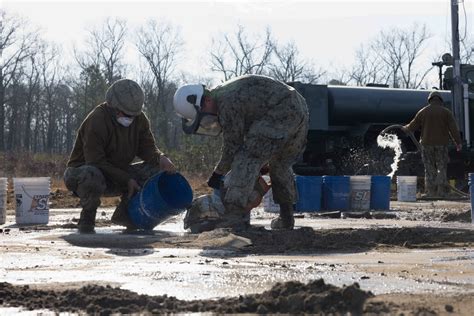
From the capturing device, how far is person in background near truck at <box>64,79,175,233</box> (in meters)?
9.37

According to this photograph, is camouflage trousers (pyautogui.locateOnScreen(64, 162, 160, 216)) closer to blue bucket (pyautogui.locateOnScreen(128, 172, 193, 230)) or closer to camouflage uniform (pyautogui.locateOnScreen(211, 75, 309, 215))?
blue bucket (pyautogui.locateOnScreen(128, 172, 193, 230))

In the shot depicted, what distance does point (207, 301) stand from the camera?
4.41 m

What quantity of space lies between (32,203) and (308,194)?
15.4 ft

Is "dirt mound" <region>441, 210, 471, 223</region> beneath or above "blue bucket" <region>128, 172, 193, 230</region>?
beneath

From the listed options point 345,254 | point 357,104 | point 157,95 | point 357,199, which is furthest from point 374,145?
point 157,95

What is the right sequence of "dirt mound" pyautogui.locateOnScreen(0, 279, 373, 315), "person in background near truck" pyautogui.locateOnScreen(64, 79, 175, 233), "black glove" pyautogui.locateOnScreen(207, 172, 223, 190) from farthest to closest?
"person in background near truck" pyautogui.locateOnScreen(64, 79, 175, 233), "black glove" pyautogui.locateOnScreen(207, 172, 223, 190), "dirt mound" pyautogui.locateOnScreen(0, 279, 373, 315)

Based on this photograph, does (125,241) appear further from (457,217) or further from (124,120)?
(457,217)

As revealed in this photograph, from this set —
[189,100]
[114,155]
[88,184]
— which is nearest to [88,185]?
[88,184]

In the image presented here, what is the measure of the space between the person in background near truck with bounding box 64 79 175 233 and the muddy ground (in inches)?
15.9

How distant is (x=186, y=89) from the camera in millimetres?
8773

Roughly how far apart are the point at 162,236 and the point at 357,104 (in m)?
12.8

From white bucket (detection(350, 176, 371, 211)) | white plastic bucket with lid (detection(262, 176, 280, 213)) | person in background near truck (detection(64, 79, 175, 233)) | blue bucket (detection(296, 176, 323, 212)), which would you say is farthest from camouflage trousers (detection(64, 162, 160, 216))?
white bucket (detection(350, 176, 371, 211))

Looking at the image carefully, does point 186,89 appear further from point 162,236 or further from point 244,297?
point 244,297

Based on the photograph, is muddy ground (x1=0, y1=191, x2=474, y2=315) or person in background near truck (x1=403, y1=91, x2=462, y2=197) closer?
muddy ground (x1=0, y1=191, x2=474, y2=315)
